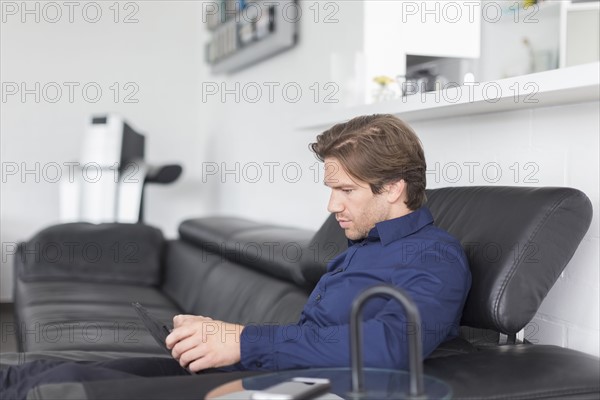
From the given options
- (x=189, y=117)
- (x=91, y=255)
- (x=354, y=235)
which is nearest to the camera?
(x=354, y=235)

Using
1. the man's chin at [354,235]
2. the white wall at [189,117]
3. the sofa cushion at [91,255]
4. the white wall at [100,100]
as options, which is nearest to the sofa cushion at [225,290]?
the sofa cushion at [91,255]

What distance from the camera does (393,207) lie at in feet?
5.72

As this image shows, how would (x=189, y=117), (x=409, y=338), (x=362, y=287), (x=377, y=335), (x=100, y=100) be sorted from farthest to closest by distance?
(x=189, y=117) → (x=100, y=100) → (x=362, y=287) → (x=377, y=335) → (x=409, y=338)

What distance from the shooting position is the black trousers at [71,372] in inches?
59.6

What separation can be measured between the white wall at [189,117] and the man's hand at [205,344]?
992 millimetres

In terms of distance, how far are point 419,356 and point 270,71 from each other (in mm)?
3190

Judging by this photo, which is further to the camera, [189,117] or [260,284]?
[189,117]

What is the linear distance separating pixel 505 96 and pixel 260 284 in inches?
51.1

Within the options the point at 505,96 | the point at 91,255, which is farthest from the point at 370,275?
the point at 91,255

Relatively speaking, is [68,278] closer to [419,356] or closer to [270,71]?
[270,71]

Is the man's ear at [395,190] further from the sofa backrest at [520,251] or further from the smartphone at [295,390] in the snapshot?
the smartphone at [295,390]

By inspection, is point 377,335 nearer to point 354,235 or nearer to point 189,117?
point 354,235

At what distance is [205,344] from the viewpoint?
62.8 inches

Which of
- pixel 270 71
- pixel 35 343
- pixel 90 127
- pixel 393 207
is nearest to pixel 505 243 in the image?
pixel 393 207
